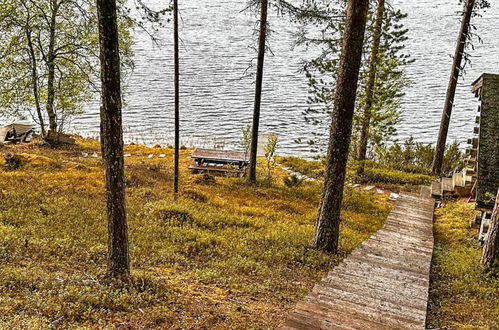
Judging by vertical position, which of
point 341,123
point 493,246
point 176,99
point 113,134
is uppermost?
point 176,99

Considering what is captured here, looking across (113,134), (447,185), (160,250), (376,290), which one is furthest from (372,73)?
(113,134)

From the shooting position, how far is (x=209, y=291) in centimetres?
768

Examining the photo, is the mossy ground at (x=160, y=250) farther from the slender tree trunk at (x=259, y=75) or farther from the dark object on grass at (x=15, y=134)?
the dark object on grass at (x=15, y=134)

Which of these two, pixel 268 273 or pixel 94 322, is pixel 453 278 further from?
pixel 94 322

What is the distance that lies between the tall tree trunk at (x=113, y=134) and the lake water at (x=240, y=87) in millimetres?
15510

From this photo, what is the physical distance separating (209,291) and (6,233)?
5.19 m

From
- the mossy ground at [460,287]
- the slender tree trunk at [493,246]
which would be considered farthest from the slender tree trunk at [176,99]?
the slender tree trunk at [493,246]

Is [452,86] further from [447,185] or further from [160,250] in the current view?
[160,250]

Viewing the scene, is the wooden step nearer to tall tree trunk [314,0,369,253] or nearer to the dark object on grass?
tall tree trunk [314,0,369,253]

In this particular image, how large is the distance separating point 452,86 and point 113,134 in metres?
19.6

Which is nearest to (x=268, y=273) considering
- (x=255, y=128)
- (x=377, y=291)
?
(x=377, y=291)

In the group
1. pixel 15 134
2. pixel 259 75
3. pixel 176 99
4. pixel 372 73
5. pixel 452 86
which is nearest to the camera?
pixel 176 99

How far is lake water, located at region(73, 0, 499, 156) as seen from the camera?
32906mm

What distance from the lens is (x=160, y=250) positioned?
9.89 metres
